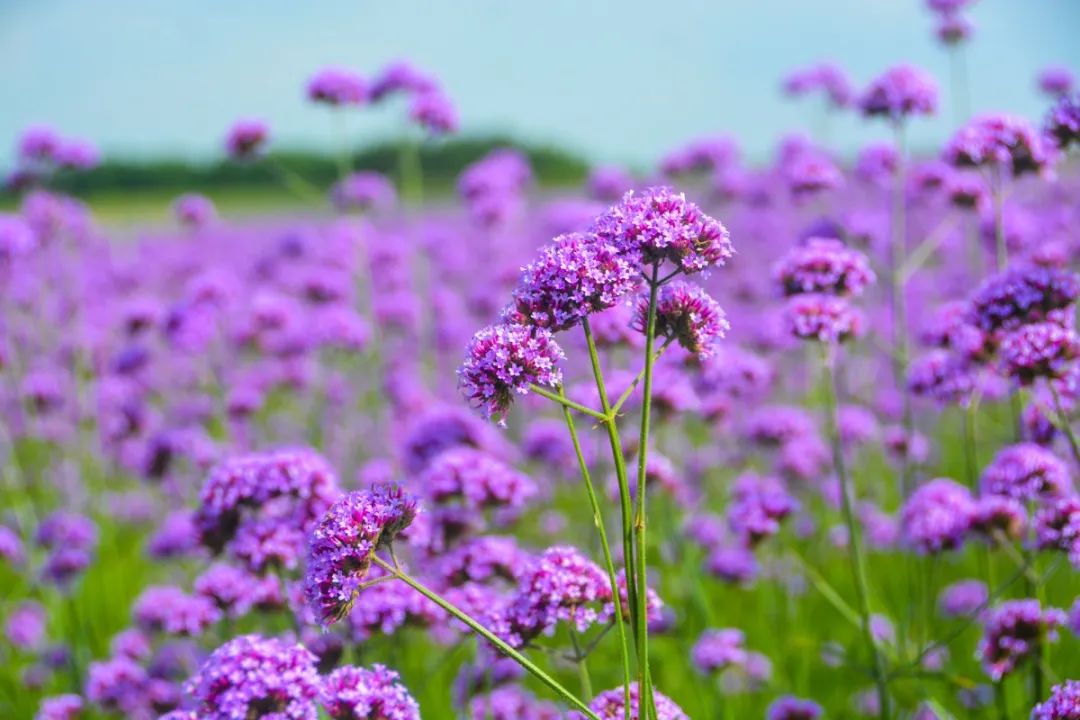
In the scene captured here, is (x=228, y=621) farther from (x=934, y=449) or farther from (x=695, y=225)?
(x=934, y=449)

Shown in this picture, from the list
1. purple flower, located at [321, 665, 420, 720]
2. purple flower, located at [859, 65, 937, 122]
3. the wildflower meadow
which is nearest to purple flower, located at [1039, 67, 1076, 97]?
the wildflower meadow

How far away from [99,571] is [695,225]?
765cm

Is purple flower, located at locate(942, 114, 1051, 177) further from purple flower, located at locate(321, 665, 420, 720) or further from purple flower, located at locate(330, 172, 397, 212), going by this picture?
purple flower, located at locate(330, 172, 397, 212)

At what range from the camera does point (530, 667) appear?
229 cm

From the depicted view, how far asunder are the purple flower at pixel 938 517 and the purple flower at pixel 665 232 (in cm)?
218

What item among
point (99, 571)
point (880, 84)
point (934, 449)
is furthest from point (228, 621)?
point (934, 449)

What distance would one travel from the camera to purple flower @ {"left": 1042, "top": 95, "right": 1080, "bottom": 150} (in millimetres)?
4012

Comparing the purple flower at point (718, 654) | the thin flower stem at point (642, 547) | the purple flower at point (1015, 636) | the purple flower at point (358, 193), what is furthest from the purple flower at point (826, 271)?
the purple flower at point (358, 193)

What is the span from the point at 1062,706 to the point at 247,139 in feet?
19.7

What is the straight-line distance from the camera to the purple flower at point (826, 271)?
13.7 ft

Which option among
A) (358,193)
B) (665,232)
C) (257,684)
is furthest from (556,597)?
(358,193)

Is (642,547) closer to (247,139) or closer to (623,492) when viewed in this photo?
(623,492)

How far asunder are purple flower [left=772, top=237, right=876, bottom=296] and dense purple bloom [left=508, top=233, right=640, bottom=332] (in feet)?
6.12

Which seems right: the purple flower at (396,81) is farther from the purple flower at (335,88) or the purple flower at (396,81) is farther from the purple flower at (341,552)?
the purple flower at (341,552)
